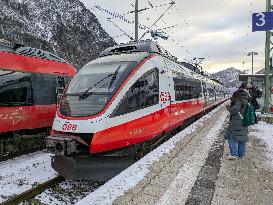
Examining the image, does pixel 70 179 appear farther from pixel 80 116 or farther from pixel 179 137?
pixel 179 137

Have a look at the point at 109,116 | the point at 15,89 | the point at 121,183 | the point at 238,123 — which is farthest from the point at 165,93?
the point at 121,183

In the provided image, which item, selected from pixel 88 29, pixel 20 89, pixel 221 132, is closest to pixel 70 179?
pixel 20 89

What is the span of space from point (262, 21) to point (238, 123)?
10.6 meters

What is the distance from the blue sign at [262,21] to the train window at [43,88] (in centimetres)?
1027

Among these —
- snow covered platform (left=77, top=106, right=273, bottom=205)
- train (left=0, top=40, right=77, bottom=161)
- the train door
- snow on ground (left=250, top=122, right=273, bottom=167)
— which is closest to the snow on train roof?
train (left=0, top=40, right=77, bottom=161)

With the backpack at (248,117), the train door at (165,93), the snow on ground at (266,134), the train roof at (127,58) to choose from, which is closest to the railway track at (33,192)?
the train roof at (127,58)

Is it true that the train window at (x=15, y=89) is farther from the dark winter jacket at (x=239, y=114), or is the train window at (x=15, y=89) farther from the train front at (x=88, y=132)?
the dark winter jacket at (x=239, y=114)

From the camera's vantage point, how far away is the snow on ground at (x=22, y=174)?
310 inches

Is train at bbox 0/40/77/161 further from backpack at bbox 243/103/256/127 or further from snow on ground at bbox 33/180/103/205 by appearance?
backpack at bbox 243/103/256/127

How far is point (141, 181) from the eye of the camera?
7082 millimetres

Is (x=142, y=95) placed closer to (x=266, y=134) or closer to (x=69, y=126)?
(x=69, y=126)

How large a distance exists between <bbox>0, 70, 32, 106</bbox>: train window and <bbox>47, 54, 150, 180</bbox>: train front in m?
2.37

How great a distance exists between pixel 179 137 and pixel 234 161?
3714 millimetres

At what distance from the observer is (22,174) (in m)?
9.08
